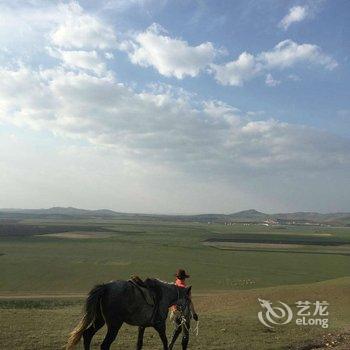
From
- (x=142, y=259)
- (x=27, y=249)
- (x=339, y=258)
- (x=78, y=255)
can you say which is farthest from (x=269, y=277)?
(x=27, y=249)

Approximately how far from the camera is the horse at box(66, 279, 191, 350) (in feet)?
36.3

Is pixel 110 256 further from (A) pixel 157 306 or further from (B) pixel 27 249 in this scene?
(A) pixel 157 306

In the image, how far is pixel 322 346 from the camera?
51.9 ft

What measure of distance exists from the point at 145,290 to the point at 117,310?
1119 millimetres

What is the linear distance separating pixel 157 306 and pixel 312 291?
2167 centimetres

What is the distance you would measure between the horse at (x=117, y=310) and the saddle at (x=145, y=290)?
1.1 inches

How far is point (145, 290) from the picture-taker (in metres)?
12.1

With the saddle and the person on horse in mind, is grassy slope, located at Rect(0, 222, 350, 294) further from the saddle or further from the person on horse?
the saddle

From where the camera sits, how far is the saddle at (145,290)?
1193 centimetres

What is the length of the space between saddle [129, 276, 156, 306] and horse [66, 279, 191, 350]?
0.09ft

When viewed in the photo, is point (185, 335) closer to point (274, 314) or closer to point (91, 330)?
point (91, 330)

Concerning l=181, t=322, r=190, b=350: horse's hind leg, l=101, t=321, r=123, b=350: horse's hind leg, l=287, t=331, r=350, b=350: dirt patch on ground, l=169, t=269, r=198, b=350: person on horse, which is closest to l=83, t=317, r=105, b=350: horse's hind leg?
l=101, t=321, r=123, b=350: horse's hind leg

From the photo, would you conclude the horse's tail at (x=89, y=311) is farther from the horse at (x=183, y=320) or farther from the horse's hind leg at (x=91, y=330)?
the horse at (x=183, y=320)

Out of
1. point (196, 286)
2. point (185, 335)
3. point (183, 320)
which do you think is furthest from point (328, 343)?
point (196, 286)
